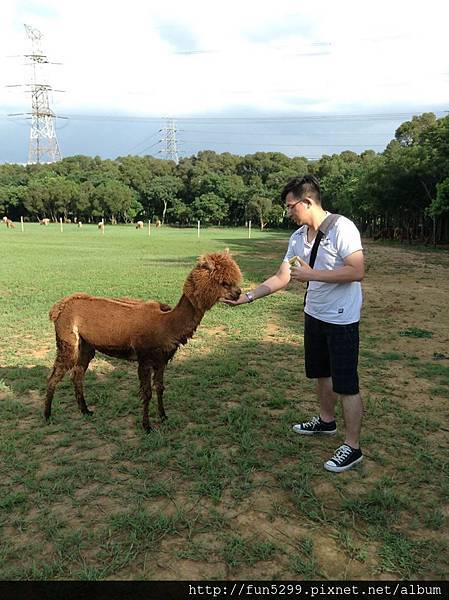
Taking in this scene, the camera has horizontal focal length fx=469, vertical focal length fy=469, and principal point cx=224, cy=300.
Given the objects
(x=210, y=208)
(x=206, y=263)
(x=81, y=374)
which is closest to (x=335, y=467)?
(x=206, y=263)

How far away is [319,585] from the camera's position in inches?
94.9

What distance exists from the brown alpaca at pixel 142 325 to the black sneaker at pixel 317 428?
4.17ft

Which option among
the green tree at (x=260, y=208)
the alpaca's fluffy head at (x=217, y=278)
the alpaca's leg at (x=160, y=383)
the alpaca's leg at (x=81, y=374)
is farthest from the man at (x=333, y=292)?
the green tree at (x=260, y=208)

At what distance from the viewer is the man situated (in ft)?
10.4

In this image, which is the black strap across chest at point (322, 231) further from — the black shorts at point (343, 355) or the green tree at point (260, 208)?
the green tree at point (260, 208)

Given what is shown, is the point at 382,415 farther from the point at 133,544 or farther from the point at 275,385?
the point at 133,544

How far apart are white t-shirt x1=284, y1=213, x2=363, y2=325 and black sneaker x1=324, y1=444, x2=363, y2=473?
39.3 inches

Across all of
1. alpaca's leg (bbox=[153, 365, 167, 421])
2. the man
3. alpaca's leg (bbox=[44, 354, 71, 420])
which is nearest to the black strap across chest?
the man

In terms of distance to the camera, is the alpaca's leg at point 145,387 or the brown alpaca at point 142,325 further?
the alpaca's leg at point 145,387

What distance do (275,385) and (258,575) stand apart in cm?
293

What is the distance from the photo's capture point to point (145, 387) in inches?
162

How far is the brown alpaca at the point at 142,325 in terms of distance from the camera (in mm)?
3684

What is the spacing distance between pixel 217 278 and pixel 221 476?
1.48 m

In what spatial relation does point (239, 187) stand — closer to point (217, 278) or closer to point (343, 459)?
point (217, 278)
